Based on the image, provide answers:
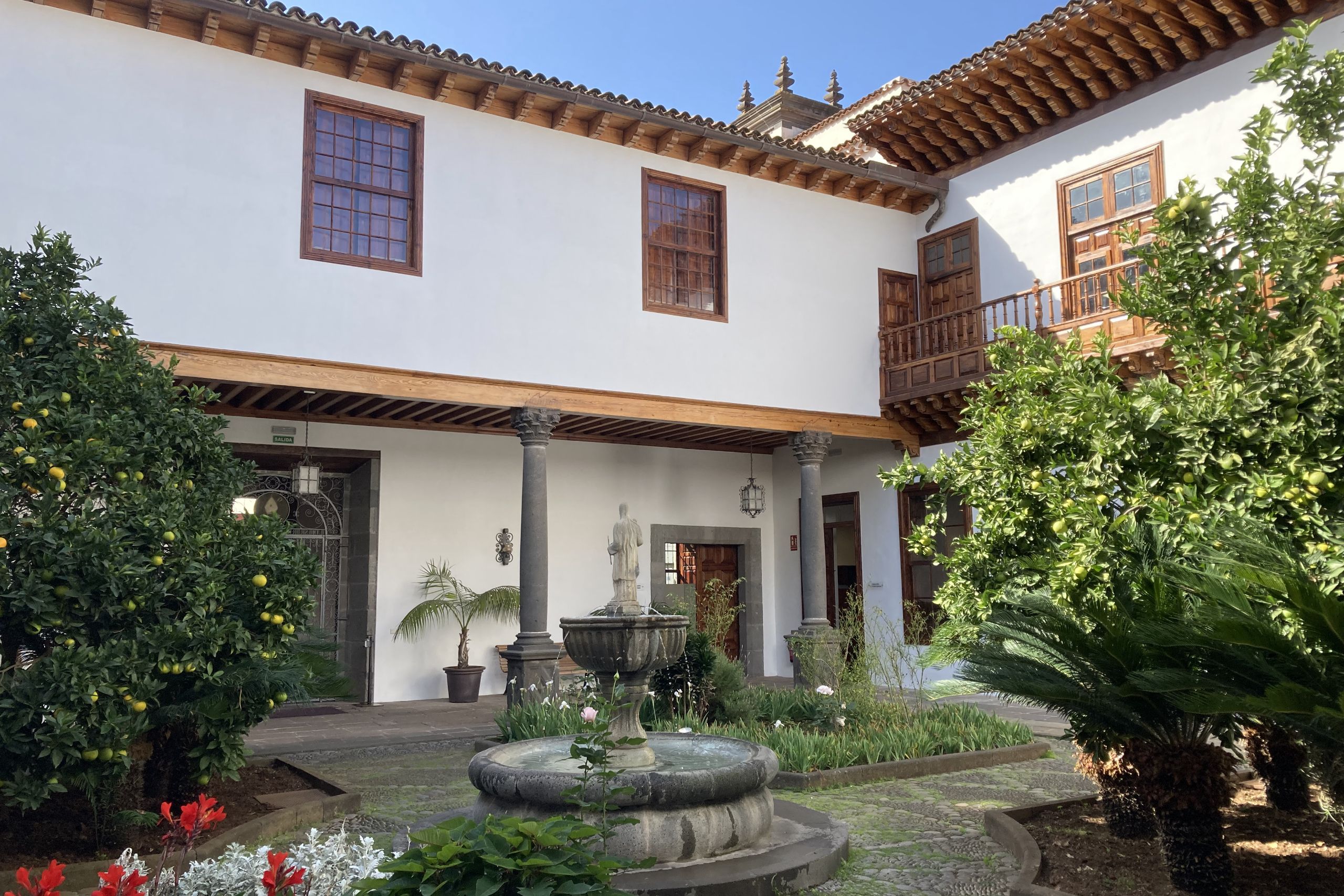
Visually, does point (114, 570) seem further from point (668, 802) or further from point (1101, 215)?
point (1101, 215)

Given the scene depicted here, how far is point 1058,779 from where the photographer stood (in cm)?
723

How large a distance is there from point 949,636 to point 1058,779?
10.4ft

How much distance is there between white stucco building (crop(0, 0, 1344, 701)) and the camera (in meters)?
9.05

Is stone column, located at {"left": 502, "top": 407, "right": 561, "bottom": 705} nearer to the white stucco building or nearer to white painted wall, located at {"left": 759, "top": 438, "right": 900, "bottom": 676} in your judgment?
the white stucco building

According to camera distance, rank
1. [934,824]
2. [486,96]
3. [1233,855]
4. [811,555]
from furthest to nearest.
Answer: [811,555] → [486,96] → [934,824] → [1233,855]

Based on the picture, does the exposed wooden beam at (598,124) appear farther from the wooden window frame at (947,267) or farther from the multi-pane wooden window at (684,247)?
the wooden window frame at (947,267)

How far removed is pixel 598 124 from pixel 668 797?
8137mm

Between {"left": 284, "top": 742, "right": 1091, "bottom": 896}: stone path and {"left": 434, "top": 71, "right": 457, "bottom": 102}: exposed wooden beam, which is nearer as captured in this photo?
{"left": 284, "top": 742, "right": 1091, "bottom": 896}: stone path

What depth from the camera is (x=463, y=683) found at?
12.3m

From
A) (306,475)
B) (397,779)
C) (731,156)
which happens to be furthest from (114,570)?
(731,156)

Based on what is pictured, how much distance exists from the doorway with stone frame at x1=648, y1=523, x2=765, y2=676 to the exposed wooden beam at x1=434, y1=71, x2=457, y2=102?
21.4 ft

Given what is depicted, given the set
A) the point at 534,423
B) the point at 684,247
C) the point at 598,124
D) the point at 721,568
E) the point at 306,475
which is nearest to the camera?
the point at 534,423

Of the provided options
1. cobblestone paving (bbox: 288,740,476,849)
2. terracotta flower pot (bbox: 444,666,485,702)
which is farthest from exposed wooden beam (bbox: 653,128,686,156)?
cobblestone paving (bbox: 288,740,476,849)

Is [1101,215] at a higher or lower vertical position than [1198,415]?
higher
